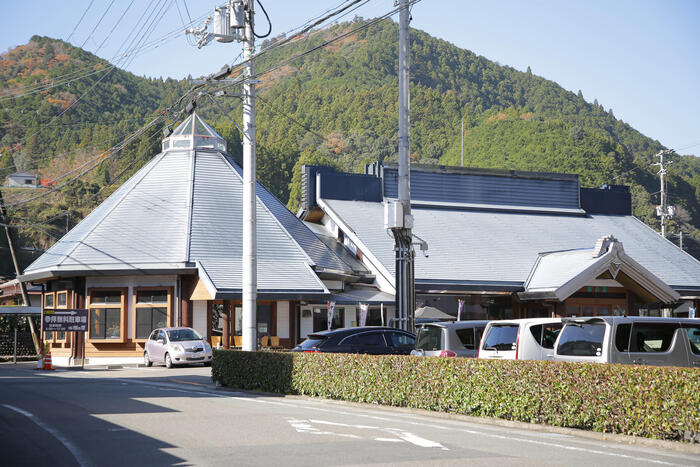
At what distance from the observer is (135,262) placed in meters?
33.7

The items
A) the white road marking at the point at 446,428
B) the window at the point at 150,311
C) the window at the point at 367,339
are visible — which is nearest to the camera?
the white road marking at the point at 446,428

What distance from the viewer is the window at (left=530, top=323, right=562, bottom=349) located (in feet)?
51.0

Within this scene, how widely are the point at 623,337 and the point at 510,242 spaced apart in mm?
27261

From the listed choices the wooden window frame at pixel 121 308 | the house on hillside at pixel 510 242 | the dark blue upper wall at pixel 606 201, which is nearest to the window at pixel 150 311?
the wooden window frame at pixel 121 308

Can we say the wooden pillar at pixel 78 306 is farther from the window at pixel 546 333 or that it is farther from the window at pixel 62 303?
the window at pixel 546 333

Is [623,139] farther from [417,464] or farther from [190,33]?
[417,464]

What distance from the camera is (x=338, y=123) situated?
110 meters

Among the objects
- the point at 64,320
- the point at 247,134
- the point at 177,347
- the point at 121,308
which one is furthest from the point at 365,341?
the point at 121,308

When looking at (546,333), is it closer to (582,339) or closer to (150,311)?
(582,339)

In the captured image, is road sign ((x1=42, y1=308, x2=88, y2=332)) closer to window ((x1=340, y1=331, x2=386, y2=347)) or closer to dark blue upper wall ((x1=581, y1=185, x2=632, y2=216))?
window ((x1=340, y1=331, x2=386, y2=347))

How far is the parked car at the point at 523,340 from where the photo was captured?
15.4 meters

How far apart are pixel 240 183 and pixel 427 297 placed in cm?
1078

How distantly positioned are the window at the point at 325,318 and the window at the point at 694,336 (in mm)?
23412

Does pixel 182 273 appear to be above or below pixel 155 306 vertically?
above
